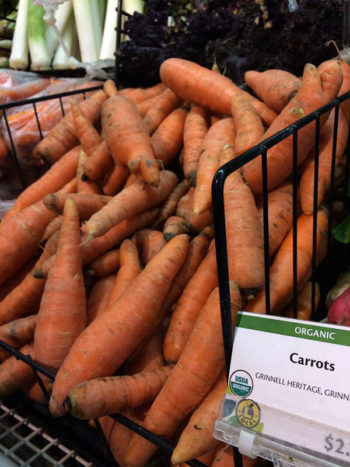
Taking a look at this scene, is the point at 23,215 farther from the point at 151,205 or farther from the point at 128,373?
the point at 128,373

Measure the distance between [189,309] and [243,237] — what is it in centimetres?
19

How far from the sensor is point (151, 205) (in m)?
0.93

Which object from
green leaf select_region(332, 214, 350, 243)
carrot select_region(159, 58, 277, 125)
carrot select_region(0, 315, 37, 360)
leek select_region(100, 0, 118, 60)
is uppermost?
leek select_region(100, 0, 118, 60)

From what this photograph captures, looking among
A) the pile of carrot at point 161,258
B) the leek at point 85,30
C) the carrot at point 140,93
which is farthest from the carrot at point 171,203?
the leek at point 85,30

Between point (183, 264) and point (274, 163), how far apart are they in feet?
0.88

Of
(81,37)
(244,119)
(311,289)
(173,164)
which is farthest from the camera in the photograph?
(81,37)

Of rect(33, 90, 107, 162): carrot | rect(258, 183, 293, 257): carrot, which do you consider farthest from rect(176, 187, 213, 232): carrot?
rect(33, 90, 107, 162): carrot

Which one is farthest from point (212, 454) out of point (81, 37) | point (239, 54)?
point (81, 37)

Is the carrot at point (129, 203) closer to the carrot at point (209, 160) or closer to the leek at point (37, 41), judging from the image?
the carrot at point (209, 160)

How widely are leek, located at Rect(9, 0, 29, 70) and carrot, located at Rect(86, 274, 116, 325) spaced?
136cm

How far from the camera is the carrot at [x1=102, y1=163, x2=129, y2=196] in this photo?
100 cm

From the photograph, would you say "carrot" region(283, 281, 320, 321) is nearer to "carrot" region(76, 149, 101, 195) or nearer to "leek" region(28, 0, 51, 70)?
"carrot" region(76, 149, 101, 195)

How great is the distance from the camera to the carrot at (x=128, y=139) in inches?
35.0

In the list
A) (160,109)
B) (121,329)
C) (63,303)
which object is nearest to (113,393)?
(121,329)
